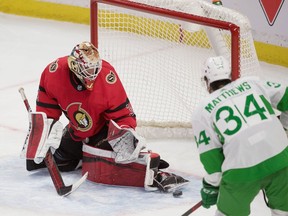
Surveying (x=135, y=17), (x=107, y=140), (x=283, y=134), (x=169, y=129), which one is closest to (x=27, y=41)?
(x=135, y=17)

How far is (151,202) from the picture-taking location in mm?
3803

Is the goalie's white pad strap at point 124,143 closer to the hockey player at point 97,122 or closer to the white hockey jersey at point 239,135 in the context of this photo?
the hockey player at point 97,122

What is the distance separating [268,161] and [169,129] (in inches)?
67.8

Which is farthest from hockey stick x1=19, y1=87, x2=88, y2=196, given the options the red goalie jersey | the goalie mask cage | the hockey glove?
the hockey glove

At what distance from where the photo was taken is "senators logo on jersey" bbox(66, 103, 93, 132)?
3.90 meters

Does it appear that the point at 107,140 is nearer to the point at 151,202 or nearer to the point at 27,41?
the point at 151,202

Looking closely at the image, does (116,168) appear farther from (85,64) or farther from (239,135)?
(239,135)

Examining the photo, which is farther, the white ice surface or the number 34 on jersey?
the white ice surface

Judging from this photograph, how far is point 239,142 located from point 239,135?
23mm

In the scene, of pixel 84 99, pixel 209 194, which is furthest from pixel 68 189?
pixel 209 194

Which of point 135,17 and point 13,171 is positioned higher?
point 135,17

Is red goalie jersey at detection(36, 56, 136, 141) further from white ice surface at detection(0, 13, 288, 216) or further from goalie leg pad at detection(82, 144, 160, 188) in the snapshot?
white ice surface at detection(0, 13, 288, 216)

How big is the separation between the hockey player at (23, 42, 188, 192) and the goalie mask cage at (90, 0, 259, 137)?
463 mm

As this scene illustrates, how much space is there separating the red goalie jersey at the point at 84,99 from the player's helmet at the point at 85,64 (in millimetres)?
62
